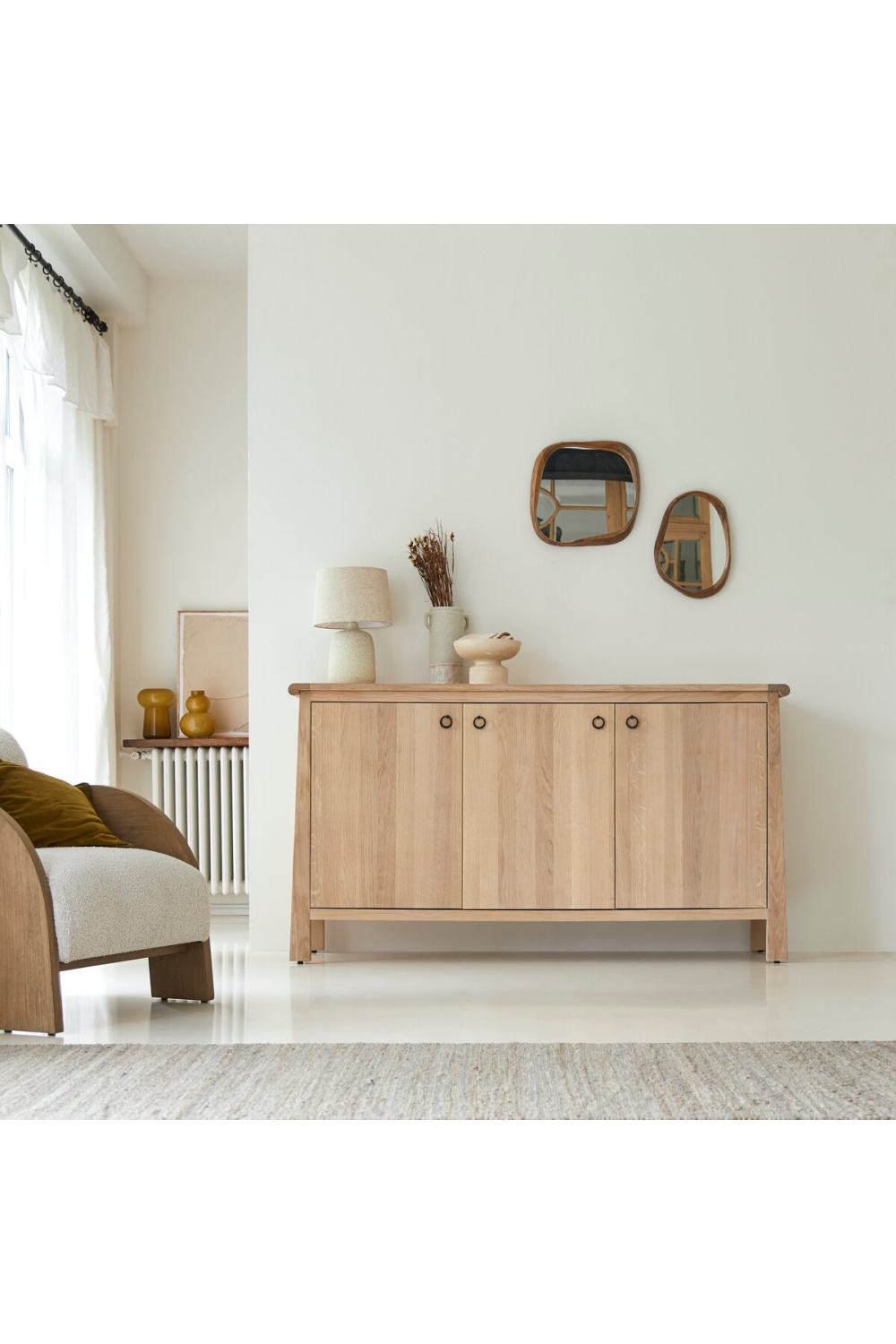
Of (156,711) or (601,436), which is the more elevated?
(601,436)

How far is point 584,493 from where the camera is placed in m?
4.26

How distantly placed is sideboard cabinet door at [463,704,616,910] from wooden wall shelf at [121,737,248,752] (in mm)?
1902

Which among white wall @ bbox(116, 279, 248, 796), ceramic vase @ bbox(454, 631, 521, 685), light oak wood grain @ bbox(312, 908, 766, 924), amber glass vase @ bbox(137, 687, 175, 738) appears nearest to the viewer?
light oak wood grain @ bbox(312, 908, 766, 924)

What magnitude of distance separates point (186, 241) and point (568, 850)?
130 inches

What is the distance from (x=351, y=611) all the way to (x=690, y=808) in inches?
51.3

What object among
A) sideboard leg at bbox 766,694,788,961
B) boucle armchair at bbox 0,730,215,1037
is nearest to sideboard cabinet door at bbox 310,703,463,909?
boucle armchair at bbox 0,730,215,1037

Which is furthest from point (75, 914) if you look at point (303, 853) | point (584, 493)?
point (584, 493)

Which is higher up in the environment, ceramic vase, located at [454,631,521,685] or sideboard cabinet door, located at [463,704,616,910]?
ceramic vase, located at [454,631,521,685]

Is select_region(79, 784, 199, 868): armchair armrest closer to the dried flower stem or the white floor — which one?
the white floor

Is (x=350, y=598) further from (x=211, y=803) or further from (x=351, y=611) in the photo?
(x=211, y=803)

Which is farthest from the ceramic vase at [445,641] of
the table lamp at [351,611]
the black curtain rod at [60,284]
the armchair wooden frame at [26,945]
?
the black curtain rod at [60,284]

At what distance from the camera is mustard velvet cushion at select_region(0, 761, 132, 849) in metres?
2.86
